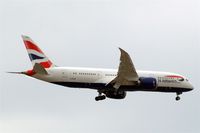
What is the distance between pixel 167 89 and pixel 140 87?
5.78 meters

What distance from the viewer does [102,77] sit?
327 feet

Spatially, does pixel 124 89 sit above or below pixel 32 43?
below

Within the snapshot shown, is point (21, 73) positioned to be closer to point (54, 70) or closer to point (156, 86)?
point (54, 70)

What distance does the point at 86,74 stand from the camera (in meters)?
97.9

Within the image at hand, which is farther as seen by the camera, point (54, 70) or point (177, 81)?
point (177, 81)

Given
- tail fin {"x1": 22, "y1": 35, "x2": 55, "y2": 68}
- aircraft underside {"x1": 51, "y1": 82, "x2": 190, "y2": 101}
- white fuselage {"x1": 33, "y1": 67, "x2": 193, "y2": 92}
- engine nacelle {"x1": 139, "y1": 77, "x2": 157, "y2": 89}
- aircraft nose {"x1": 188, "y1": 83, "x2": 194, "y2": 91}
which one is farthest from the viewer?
aircraft nose {"x1": 188, "y1": 83, "x2": 194, "y2": 91}

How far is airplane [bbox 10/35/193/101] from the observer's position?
318ft

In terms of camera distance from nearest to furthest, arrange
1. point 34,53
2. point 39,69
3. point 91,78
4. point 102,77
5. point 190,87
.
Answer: point 39,69, point 91,78, point 102,77, point 34,53, point 190,87

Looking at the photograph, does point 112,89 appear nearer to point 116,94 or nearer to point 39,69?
point 116,94

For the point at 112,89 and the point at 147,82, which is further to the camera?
the point at 112,89

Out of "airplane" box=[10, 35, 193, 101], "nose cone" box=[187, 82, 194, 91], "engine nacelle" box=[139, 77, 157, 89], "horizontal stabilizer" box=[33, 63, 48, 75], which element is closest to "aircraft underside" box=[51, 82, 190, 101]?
"airplane" box=[10, 35, 193, 101]

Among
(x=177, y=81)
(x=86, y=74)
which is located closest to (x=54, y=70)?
(x=86, y=74)

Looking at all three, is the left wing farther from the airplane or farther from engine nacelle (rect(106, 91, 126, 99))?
engine nacelle (rect(106, 91, 126, 99))

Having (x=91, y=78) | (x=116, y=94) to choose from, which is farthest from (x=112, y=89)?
(x=91, y=78)
